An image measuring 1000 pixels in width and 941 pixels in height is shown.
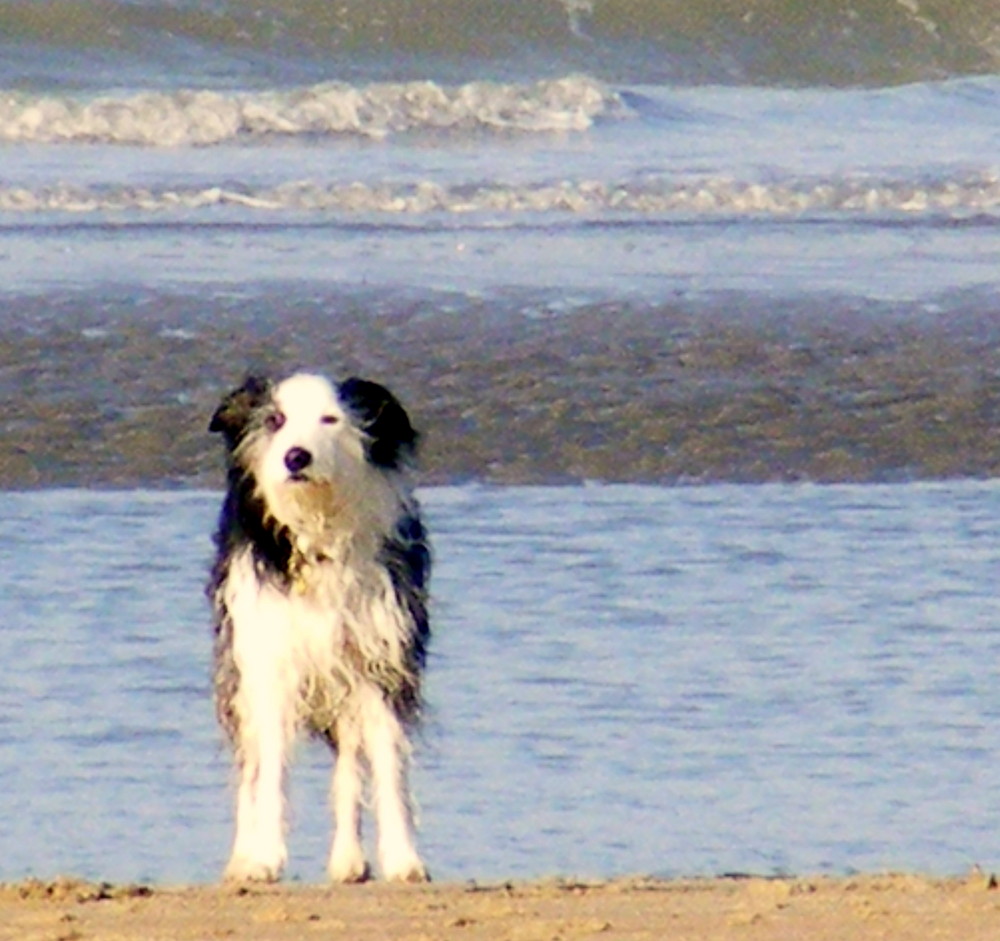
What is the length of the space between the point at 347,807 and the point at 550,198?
8.67 metres

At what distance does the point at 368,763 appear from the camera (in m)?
5.60

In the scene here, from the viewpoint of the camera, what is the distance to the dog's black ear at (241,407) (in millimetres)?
5445

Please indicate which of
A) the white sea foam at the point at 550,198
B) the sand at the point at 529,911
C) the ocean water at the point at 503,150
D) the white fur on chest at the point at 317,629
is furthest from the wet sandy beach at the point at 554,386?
the sand at the point at 529,911

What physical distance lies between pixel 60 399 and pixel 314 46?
957cm

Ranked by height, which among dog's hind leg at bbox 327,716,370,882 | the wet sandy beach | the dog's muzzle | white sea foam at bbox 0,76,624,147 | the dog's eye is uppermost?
white sea foam at bbox 0,76,624,147

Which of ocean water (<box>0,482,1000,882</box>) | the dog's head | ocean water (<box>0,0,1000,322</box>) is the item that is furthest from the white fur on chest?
ocean water (<box>0,0,1000,322</box>)

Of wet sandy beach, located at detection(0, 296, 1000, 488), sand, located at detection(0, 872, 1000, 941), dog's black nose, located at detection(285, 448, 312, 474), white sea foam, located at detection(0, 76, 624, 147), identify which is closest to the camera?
sand, located at detection(0, 872, 1000, 941)

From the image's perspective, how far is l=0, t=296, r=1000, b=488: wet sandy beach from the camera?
31.0ft

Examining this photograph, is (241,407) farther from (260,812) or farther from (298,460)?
(260,812)

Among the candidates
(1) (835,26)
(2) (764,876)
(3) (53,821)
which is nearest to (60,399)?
(3) (53,821)

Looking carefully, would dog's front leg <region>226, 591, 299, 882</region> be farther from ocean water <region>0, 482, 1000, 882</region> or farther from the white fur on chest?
ocean water <region>0, 482, 1000, 882</region>

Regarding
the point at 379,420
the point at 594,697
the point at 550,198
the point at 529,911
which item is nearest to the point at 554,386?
the point at 594,697

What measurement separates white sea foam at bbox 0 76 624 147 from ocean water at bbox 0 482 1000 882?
724 centimetres

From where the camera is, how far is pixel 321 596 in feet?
17.7
